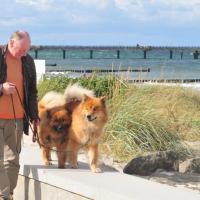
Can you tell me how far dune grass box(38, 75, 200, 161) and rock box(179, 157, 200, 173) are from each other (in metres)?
1.05

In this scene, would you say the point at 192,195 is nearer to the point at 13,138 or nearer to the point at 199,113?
the point at 13,138

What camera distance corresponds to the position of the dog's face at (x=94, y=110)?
6.83 metres

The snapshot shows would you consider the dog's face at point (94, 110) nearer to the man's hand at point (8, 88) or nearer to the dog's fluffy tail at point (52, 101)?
the dog's fluffy tail at point (52, 101)

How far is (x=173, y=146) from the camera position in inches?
430

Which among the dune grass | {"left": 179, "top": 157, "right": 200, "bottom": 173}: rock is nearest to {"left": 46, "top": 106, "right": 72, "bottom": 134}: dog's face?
{"left": 179, "top": 157, "right": 200, "bottom": 173}: rock

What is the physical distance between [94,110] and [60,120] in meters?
0.56

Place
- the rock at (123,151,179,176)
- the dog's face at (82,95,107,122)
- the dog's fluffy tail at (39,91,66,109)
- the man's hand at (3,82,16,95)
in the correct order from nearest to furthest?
the man's hand at (3,82,16,95) < the dog's face at (82,95,107,122) < the dog's fluffy tail at (39,91,66,109) < the rock at (123,151,179,176)

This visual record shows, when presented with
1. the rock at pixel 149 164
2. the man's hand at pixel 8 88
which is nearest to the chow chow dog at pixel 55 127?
the man's hand at pixel 8 88

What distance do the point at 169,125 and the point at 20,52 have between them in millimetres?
5896

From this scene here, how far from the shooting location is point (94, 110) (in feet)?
22.4

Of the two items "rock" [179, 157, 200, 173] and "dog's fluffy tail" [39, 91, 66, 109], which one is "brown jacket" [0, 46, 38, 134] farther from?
"rock" [179, 157, 200, 173]

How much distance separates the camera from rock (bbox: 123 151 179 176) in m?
8.91

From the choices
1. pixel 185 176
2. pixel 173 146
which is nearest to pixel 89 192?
pixel 185 176

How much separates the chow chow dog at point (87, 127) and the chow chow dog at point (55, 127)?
9 centimetres
